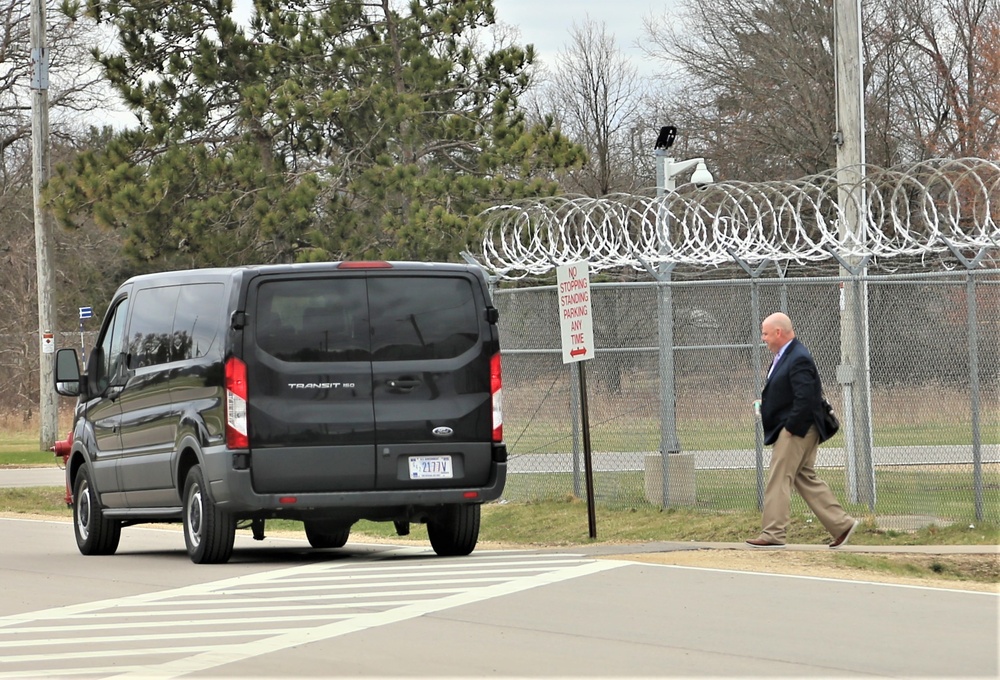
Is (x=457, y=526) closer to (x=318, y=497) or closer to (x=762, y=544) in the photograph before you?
(x=318, y=497)

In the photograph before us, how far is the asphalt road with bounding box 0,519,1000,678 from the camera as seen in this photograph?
29.2ft

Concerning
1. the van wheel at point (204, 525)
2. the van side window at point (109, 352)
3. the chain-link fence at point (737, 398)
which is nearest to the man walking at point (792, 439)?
the chain-link fence at point (737, 398)

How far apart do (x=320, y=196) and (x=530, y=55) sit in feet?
15.3

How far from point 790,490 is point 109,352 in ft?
19.8

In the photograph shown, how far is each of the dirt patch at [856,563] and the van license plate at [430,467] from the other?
4.96ft

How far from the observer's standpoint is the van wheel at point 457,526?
1426 centimetres

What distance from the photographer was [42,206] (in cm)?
3241

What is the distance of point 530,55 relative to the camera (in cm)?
3291

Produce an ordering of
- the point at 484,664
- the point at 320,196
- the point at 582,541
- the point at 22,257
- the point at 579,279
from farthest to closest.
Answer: the point at 22,257 < the point at 320,196 < the point at 582,541 < the point at 579,279 < the point at 484,664

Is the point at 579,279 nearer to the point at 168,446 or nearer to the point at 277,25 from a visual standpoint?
the point at 168,446

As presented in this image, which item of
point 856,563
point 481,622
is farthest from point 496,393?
point 481,622

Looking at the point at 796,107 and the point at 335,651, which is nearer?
the point at 335,651

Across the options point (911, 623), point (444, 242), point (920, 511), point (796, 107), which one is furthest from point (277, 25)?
point (911, 623)

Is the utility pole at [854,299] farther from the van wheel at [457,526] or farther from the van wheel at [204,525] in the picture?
the van wheel at [204,525]
